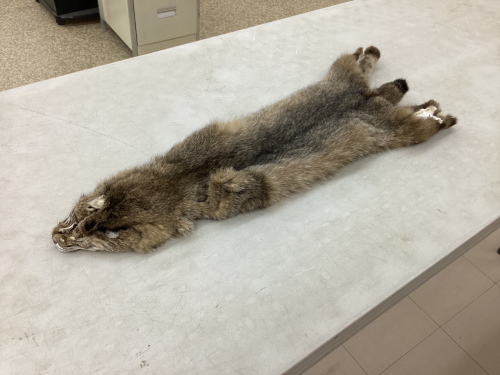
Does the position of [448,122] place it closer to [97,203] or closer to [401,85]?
[401,85]

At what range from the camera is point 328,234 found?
4.15 feet

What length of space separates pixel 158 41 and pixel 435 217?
2.06 meters

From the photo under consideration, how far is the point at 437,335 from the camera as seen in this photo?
1751 millimetres

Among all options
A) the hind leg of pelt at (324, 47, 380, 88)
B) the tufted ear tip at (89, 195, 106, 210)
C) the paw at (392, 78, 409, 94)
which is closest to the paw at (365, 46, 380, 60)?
the hind leg of pelt at (324, 47, 380, 88)

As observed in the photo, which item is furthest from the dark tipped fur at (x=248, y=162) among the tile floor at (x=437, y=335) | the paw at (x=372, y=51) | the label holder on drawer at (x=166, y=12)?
the label holder on drawer at (x=166, y=12)

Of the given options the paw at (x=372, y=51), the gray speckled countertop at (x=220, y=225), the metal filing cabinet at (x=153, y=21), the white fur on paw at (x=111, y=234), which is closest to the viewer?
the gray speckled countertop at (x=220, y=225)

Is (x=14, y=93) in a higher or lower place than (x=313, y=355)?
higher

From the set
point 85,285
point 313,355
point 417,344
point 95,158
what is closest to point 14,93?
point 95,158

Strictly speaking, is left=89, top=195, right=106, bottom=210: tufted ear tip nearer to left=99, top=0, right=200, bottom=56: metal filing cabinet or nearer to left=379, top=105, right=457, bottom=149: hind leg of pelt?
left=379, top=105, right=457, bottom=149: hind leg of pelt

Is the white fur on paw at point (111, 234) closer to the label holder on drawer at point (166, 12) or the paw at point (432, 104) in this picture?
the paw at point (432, 104)

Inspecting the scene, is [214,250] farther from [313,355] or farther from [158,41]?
[158,41]

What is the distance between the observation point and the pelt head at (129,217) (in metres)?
1.13

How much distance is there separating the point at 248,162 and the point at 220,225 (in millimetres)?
237

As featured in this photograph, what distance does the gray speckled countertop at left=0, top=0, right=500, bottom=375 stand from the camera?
103 cm
